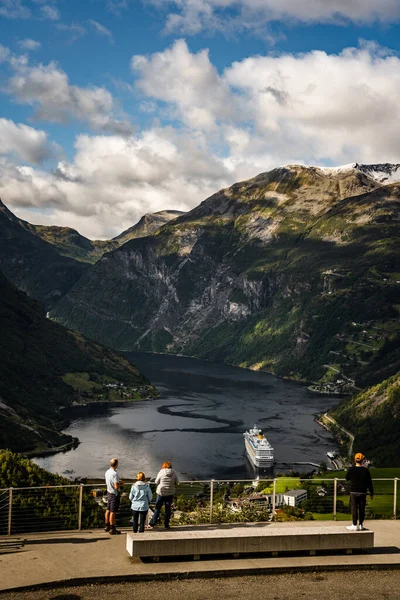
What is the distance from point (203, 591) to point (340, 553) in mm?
7330

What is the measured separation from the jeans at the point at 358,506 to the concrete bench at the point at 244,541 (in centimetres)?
85

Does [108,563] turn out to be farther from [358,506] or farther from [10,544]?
[358,506]

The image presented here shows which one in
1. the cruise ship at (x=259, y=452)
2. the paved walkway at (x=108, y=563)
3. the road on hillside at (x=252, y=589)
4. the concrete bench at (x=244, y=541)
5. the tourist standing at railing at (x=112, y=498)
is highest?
the tourist standing at railing at (x=112, y=498)

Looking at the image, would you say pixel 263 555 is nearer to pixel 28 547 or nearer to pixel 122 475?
pixel 28 547

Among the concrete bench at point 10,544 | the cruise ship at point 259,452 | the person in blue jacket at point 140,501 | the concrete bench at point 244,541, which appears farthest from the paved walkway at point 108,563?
the cruise ship at point 259,452

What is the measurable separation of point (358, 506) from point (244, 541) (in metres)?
5.75

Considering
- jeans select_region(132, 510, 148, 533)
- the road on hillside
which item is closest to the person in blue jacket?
jeans select_region(132, 510, 148, 533)

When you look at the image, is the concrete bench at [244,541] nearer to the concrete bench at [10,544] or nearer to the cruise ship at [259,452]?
the concrete bench at [10,544]

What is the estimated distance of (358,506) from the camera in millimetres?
31688

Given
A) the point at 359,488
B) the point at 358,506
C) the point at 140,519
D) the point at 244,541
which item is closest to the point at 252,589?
the point at 244,541

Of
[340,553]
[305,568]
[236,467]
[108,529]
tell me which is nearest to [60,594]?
[108,529]

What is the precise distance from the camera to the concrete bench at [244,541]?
28297 millimetres

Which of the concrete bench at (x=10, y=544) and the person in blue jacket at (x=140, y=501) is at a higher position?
the person in blue jacket at (x=140, y=501)

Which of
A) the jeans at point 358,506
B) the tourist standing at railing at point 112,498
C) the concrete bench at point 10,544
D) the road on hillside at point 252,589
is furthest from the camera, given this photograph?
the tourist standing at railing at point 112,498
